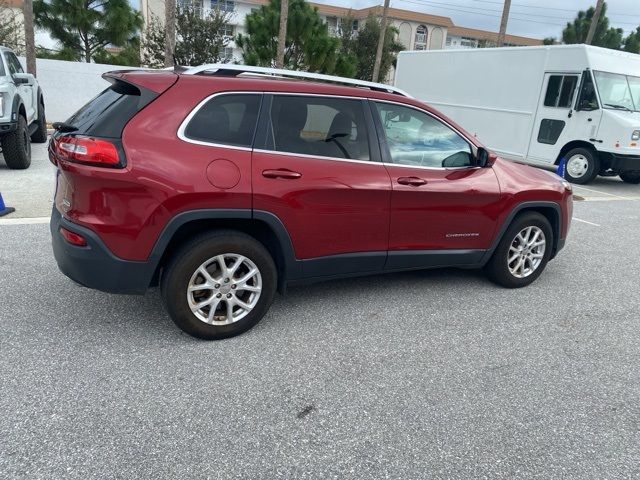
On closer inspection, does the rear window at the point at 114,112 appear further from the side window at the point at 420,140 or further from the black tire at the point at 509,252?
the black tire at the point at 509,252

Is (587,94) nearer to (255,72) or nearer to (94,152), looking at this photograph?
(255,72)

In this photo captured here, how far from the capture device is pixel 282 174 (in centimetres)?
328

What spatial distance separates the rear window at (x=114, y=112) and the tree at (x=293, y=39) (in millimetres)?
18145

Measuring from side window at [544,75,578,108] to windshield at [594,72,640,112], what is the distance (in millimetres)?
543

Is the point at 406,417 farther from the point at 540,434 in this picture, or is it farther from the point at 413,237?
the point at 413,237

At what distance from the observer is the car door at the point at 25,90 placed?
8.83m

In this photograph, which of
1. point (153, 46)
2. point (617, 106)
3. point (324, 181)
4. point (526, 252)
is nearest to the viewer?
point (324, 181)

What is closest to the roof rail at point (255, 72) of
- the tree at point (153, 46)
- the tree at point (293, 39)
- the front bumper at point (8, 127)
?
the front bumper at point (8, 127)

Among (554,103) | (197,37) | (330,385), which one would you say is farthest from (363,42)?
(330,385)

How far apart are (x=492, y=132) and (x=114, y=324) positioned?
12.2 m

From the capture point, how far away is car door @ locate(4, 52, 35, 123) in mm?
8828

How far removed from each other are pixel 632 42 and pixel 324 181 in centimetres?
3657

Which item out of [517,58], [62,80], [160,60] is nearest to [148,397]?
[517,58]

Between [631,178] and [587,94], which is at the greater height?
[587,94]
